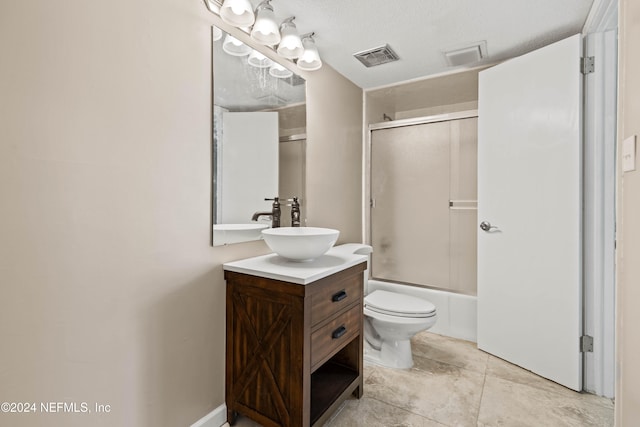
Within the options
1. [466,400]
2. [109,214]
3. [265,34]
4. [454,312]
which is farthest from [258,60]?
[454,312]

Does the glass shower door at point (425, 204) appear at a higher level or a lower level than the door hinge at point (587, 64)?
lower

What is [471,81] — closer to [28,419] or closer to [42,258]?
[42,258]

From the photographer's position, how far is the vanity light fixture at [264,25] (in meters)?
1.57

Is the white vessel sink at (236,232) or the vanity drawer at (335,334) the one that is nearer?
the vanity drawer at (335,334)

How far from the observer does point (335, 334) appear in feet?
4.89

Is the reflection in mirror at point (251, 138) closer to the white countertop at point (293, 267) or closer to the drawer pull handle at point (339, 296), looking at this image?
the white countertop at point (293, 267)

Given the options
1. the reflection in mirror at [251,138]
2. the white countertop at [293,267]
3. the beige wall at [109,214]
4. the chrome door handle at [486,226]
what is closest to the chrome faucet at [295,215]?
the reflection in mirror at [251,138]

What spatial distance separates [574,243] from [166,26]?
2415 mm

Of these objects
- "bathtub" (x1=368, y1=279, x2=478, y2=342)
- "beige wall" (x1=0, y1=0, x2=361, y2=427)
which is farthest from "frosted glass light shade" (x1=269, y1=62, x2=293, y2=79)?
"bathtub" (x1=368, y1=279, x2=478, y2=342)

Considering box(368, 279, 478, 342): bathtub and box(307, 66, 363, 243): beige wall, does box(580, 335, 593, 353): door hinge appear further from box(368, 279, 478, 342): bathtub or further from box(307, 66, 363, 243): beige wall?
box(307, 66, 363, 243): beige wall

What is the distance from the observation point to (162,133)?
50.2 inches

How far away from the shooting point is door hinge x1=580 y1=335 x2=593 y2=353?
1.80 meters

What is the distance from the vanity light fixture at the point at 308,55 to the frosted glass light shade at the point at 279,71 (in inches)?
3.4

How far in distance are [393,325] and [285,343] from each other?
934mm
